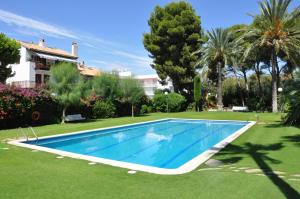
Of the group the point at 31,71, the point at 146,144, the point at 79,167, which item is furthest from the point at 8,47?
the point at 79,167

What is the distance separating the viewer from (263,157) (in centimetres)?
911

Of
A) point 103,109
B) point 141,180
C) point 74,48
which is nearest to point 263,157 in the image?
point 141,180

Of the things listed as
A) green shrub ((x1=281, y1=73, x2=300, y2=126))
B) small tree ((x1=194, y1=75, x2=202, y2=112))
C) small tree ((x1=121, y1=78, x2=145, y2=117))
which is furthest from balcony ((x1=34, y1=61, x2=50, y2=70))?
green shrub ((x1=281, y1=73, x2=300, y2=126))

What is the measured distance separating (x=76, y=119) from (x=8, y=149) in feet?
43.2

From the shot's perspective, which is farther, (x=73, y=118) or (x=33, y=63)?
(x=33, y=63)

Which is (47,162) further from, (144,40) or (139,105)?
(144,40)

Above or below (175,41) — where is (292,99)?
below

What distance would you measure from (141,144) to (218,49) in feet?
80.8

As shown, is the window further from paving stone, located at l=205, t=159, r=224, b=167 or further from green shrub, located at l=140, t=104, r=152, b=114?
paving stone, located at l=205, t=159, r=224, b=167

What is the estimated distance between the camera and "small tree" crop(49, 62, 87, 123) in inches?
869

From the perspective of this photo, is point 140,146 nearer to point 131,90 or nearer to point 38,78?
point 131,90

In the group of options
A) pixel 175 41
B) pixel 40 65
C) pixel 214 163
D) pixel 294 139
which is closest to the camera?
pixel 214 163

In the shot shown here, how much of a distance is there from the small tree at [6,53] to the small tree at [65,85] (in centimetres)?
1448

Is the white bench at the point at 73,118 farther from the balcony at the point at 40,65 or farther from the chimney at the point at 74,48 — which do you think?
the chimney at the point at 74,48
